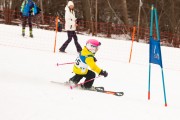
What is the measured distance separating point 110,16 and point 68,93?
22628 millimetres

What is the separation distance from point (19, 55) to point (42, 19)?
13135 millimetres

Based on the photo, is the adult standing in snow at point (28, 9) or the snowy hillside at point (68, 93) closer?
the snowy hillside at point (68, 93)

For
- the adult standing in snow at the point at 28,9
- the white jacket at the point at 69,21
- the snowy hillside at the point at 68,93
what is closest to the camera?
the snowy hillside at the point at 68,93

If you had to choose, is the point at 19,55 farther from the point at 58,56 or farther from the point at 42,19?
the point at 42,19

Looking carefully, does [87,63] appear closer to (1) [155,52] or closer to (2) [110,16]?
(1) [155,52]

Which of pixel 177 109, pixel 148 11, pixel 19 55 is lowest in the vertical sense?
pixel 177 109

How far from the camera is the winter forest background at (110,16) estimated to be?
2255cm

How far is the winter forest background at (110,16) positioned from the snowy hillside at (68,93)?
11.2 m

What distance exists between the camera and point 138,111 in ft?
18.5

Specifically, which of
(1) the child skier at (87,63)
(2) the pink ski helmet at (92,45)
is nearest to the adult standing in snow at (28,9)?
(1) the child skier at (87,63)

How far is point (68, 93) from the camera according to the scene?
20.4 feet

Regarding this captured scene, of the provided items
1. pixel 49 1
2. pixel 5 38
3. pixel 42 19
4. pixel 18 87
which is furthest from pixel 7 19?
pixel 18 87

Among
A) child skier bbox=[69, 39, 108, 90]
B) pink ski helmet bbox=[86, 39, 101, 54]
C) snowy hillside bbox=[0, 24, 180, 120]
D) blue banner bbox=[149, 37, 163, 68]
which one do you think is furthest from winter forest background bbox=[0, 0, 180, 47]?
blue banner bbox=[149, 37, 163, 68]

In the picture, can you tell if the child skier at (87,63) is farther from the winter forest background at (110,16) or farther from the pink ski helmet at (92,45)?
the winter forest background at (110,16)
